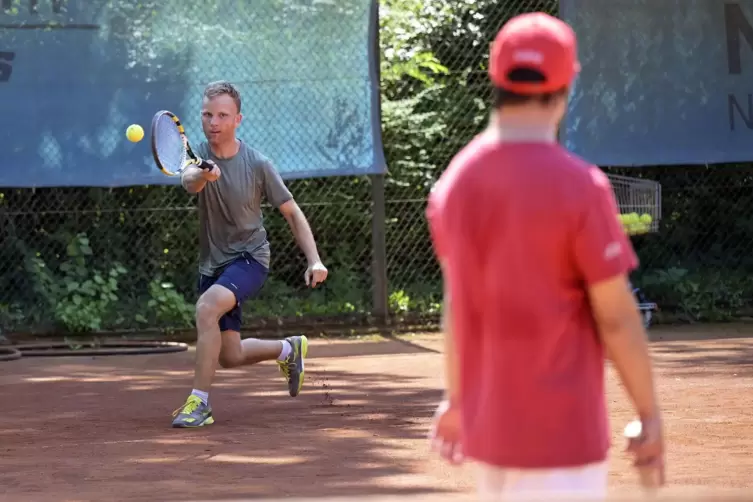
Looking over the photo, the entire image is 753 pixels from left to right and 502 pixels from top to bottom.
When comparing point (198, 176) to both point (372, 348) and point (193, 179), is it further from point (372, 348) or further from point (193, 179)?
point (372, 348)

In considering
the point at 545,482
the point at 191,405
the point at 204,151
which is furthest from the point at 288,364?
the point at 545,482

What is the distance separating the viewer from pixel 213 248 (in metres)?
7.33

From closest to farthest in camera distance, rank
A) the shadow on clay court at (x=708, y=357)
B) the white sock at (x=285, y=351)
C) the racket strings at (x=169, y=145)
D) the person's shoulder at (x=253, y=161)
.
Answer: the racket strings at (x=169, y=145), the person's shoulder at (x=253, y=161), the white sock at (x=285, y=351), the shadow on clay court at (x=708, y=357)

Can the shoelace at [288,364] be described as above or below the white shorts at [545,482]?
below

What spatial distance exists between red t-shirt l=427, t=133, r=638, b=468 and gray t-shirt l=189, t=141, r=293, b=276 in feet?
15.4

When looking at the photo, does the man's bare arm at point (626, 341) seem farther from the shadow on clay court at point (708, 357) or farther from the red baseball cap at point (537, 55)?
the shadow on clay court at point (708, 357)

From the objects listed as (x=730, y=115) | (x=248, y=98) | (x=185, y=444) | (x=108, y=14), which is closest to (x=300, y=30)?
(x=248, y=98)

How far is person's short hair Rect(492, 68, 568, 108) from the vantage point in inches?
104

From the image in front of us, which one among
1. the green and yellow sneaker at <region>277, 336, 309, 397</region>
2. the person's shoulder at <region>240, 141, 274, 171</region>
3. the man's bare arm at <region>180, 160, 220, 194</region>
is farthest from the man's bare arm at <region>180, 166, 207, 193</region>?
the green and yellow sneaker at <region>277, 336, 309, 397</region>

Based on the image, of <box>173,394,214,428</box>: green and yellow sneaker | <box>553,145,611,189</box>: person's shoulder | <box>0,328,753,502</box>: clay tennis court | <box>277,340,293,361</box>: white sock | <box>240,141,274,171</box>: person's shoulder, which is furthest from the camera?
<box>277,340,293,361</box>: white sock

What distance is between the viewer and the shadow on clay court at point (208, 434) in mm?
5336

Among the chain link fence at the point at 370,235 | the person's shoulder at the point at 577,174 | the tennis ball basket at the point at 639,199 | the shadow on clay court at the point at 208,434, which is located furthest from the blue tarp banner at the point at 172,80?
the person's shoulder at the point at 577,174

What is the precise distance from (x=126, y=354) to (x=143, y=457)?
15.9 ft

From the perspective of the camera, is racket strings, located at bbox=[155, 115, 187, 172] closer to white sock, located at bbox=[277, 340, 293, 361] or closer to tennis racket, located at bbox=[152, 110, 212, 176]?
tennis racket, located at bbox=[152, 110, 212, 176]
